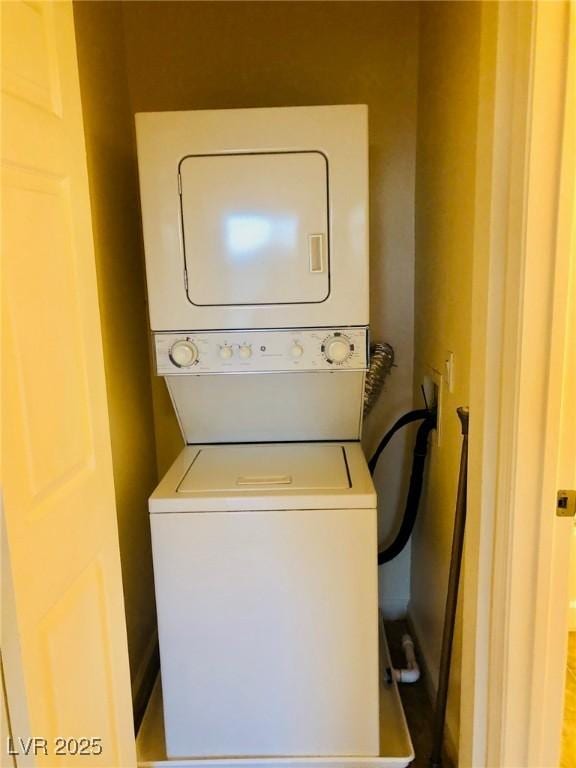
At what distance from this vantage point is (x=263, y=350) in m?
1.74

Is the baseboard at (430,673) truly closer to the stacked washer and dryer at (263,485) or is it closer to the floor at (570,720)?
the stacked washer and dryer at (263,485)

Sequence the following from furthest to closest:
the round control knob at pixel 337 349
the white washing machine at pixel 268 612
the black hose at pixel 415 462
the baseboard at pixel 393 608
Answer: the baseboard at pixel 393 608
the black hose at pixel 415 462
the round control knob at pixel 337 349
the white washing machine at pixel 268 612

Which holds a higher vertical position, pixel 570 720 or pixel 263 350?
pixel 263 350

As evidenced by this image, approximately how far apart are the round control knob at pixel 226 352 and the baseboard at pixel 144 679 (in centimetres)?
122

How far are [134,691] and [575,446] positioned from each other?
171cm

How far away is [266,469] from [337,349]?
1.46 feet

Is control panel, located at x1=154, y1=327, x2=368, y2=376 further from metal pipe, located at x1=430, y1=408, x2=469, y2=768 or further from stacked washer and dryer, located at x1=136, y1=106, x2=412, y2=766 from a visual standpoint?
metal pipe, located at x1=430, y1=408, x2=469, y2=768

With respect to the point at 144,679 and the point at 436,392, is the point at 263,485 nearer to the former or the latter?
the point at 436,392

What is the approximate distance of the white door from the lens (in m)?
0.92

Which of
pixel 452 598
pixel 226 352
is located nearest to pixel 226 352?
pixel 226 352

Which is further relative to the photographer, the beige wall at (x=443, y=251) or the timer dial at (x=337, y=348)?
the timer dial at (x=337, y=348)

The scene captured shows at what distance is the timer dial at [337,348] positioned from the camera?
1.71 metres

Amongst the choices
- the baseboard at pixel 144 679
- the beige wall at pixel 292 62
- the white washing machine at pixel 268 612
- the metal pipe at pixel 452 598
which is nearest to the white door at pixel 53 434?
the white washing machine at pixel 268 612

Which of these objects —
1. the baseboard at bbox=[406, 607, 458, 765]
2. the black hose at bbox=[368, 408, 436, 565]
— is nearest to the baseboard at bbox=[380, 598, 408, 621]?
the baseboard at bbox=[406, 607, 458, 765]
